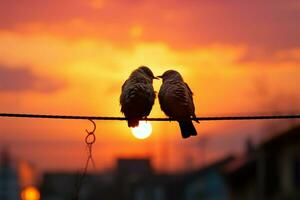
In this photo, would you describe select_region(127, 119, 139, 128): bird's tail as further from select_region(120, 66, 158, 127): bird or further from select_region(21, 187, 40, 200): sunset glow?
select_region(21, 187, 40, 200): sunset glow

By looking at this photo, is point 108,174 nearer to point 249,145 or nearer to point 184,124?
point 249,145

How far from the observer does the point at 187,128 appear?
14.6 meters

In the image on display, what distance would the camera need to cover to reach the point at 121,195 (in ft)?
330

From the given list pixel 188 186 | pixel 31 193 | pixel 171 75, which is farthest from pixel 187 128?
pixel 188 186

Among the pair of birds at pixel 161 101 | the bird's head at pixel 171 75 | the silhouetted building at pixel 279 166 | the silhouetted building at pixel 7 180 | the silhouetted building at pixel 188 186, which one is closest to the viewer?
the pair of birds at pixel 161 101

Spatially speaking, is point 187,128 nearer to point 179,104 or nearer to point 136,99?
point 179,104

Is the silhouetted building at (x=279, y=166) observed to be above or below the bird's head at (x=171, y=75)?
above

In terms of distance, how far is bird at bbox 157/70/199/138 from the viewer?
47.5 ft

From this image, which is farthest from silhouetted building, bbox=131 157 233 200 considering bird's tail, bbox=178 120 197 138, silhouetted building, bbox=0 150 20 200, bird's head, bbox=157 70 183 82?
bird's tail, bbox=178 120 197 138

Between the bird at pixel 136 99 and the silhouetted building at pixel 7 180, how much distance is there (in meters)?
40.1

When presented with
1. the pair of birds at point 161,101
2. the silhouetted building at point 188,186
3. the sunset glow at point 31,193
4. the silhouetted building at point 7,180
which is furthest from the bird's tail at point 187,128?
the silhouetted building at point 188,186

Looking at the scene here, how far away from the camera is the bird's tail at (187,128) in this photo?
14594 millimetres

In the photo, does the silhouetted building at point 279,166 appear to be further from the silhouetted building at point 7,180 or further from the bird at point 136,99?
the bird at point 136,99

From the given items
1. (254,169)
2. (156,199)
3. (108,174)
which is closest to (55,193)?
(156,199)
